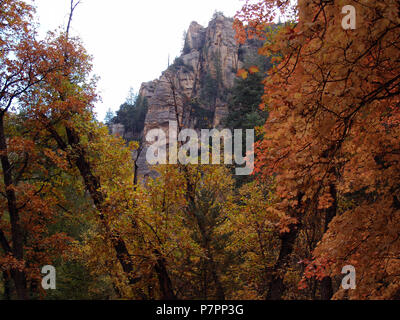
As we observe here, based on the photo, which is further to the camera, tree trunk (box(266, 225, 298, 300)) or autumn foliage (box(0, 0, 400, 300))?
tree trunk (box(266, 225, 298, 300))

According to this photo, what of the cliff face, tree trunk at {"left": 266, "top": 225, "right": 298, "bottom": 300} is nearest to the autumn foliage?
tree trunk at {"left": 266, "top": 225, "right": 298, "bottom": 300}

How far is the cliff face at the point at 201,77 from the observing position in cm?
4391

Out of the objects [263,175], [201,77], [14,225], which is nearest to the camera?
[263,175]

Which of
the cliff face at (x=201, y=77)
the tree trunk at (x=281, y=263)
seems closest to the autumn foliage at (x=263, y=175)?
the tree trunk at (x=281, y=263)

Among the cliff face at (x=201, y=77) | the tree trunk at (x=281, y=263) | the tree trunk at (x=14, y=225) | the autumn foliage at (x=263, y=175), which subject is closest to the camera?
the autumn foliage at (x=263, y=175)

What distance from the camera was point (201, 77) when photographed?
167ft

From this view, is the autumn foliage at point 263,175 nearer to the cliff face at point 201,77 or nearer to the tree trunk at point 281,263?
the tree trunk at point 281,263

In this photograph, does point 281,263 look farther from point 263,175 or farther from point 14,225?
point 14,225

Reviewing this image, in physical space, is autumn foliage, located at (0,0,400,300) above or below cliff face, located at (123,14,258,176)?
Answer: below

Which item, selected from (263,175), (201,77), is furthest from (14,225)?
(201,77)

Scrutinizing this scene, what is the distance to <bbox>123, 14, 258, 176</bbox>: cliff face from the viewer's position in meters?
43.9

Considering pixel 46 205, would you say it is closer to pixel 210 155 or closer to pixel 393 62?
pixel 210 155

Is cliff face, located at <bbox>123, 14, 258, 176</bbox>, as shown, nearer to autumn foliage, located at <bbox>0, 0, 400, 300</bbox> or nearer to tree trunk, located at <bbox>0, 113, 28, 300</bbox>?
autumn foliage, located at <bbox>0, 0, 400, 300</bbox>

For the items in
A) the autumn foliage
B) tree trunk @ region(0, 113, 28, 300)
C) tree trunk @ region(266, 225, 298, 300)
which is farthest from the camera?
tree trunk @ region(0, 113, 28, 300)
